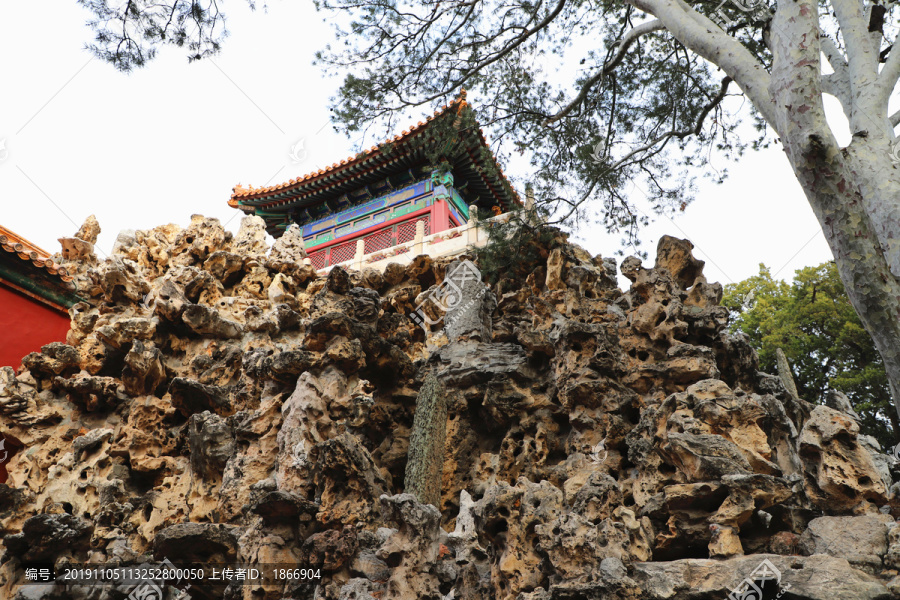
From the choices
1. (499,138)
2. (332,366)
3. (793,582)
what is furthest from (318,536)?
(499,138)

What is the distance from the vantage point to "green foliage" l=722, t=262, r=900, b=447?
11680 millimetres

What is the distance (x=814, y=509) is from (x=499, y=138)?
5096mm

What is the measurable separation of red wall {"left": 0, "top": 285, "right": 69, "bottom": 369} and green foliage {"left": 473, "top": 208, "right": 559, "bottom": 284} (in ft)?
23.7

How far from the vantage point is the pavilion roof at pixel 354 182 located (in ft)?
49.2

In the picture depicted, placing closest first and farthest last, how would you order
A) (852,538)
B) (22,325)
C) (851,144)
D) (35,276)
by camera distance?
1. (852,538)
2. (851,144)
3. (35,276)
4. (22,325)

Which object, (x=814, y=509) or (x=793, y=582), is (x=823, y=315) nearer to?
(x=814, y=509)

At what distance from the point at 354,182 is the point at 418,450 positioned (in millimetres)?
11587

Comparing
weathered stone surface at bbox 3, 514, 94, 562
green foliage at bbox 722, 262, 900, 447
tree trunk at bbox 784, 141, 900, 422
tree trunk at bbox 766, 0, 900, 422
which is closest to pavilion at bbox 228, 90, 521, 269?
green foliage at bbox 722, 262, 900, 447

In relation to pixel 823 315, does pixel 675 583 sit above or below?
below

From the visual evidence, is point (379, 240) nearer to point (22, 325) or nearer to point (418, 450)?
point (22, 325)

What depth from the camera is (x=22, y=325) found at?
10.3 m

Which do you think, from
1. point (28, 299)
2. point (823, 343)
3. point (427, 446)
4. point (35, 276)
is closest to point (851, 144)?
point (427, 446)

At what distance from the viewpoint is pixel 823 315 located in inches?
503

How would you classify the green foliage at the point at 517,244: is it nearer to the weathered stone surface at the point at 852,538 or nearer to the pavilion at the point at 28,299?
the weathered stone surface at the point at 852,538
